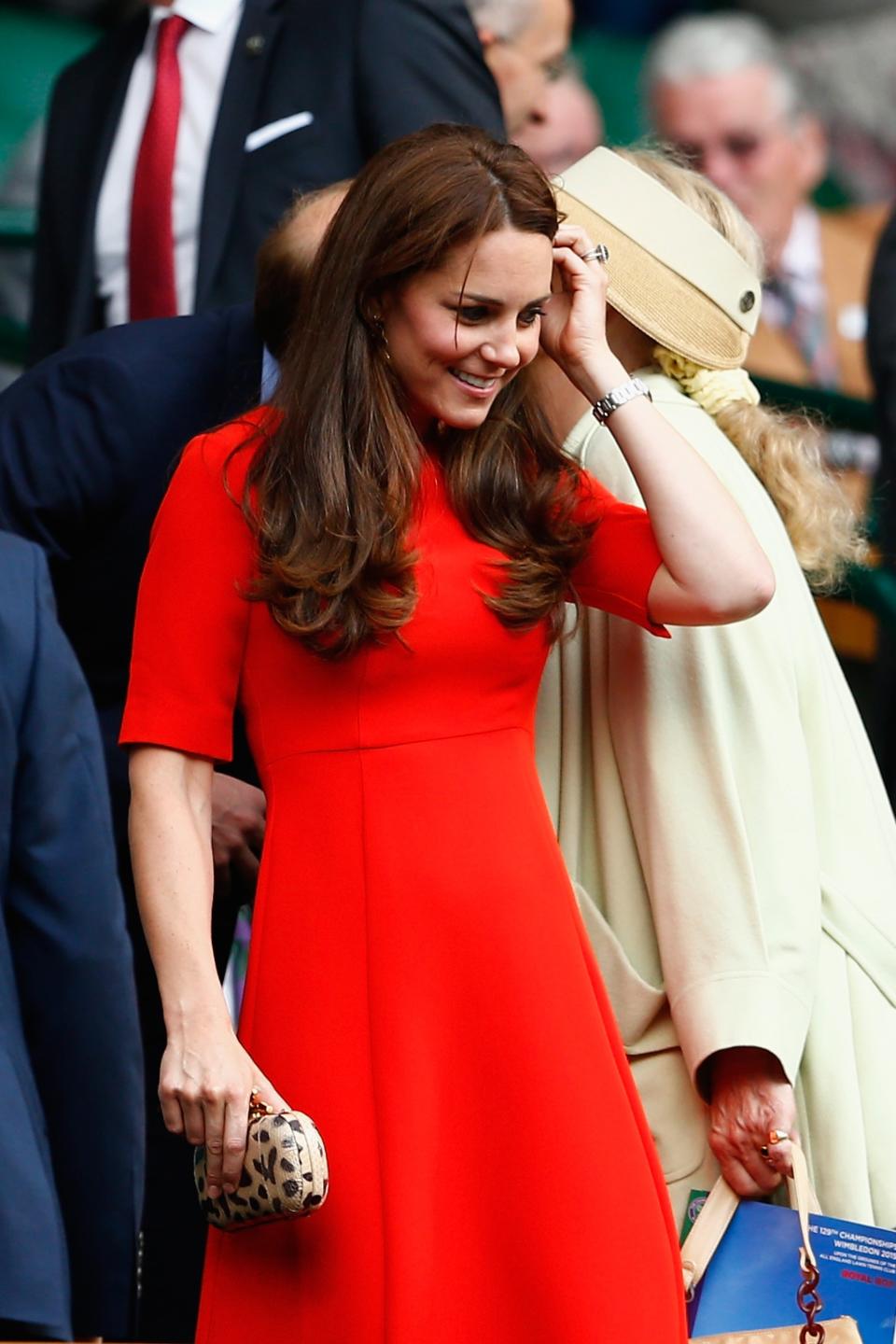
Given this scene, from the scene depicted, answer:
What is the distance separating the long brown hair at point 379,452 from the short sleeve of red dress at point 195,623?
0.04m

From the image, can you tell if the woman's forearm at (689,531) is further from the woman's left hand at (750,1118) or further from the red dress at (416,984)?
the woman's left hand at (750,1118)

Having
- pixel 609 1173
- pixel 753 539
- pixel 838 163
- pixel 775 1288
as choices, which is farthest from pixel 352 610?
pixel 838 163

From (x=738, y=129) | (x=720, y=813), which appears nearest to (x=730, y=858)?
(x=720, y=813)

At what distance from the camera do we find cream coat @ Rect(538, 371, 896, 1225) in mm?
2818

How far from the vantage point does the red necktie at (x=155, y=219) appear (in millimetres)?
4316

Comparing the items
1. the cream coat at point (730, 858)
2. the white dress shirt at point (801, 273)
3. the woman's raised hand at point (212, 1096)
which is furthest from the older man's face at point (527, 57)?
the woman's raised hand at point (212, 1096)

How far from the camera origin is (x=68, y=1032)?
276 cm

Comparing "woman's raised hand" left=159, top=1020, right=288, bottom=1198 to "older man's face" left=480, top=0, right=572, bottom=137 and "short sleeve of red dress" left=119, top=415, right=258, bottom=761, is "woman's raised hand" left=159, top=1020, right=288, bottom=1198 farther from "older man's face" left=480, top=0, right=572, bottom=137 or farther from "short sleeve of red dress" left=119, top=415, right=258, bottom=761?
"older man's face" left=480, top=0, right=572, bottom=137

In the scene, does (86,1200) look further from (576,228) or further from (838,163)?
(838,163)

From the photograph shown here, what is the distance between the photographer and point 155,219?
14.1 feet

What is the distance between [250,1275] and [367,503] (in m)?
0.86

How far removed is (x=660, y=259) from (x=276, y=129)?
1380mm

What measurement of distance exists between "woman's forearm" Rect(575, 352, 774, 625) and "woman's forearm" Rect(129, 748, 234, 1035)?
58cm

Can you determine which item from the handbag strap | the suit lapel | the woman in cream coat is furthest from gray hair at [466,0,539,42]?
the handbag strap
